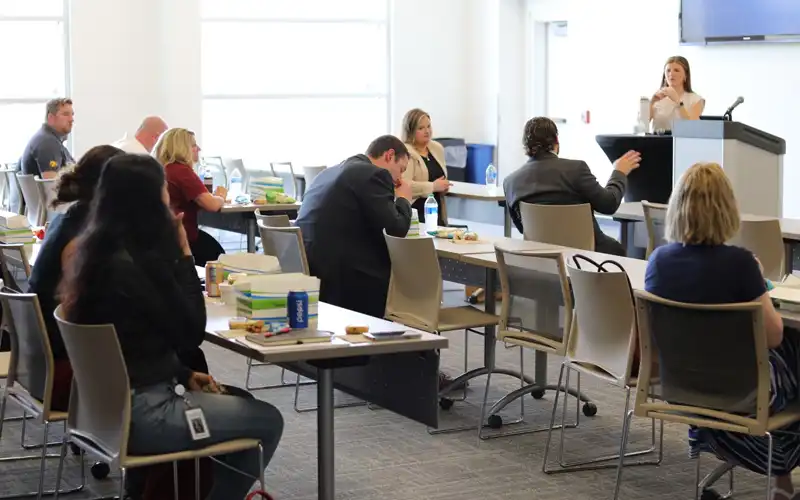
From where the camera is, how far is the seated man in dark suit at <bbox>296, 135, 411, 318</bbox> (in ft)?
18.7

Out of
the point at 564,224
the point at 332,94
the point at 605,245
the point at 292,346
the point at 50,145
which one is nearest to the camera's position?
the point at 292,346

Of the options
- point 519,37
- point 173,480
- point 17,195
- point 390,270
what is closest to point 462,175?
point 519,37

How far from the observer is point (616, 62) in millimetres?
12711

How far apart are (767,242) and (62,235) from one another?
131 inches

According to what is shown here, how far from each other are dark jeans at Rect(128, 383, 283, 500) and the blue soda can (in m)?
0.27

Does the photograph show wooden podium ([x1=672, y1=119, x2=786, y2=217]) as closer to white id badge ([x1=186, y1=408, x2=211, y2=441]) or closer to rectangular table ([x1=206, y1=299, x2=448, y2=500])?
rectangular table ([x1=206, y1=299, x2=448, y2=500])

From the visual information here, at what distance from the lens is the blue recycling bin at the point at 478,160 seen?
1438 cm

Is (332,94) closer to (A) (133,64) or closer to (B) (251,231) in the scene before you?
(A) (133,64)

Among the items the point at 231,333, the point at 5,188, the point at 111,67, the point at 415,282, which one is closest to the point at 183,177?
the point at 415,282

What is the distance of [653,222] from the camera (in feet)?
22.2

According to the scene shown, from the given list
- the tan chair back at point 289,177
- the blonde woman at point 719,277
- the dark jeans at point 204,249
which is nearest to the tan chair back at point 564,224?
the dark jeans at point 204,249

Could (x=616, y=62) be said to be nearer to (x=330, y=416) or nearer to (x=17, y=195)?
(x=17, y=195)

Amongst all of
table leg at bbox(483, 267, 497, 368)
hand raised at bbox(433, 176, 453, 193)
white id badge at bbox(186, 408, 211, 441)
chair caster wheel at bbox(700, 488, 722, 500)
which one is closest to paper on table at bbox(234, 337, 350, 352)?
white id badge at bbox(186, 408, 211, 441)

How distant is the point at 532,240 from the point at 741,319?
2.95 m
